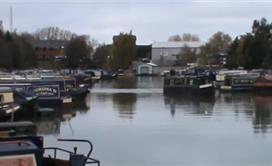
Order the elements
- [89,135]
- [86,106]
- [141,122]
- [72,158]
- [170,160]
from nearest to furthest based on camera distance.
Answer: [72,158]
[170,160]
[89,135]
[141,122]
[86,106]

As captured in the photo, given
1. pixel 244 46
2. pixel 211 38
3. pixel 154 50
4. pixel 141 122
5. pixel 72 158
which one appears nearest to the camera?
pixel 72 158

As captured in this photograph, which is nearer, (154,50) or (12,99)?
(12,99)

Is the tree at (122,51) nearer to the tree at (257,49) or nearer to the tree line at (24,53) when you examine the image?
the tree line at (24,53)

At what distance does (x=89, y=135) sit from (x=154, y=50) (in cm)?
14621

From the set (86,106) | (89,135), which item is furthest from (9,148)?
(86,106)

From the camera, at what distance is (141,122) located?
2981cm

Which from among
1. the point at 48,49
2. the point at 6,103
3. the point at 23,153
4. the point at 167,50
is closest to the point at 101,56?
the point at 48,49

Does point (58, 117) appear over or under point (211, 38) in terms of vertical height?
under

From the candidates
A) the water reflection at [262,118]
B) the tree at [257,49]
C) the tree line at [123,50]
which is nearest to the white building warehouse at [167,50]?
the tree line at [123,50]

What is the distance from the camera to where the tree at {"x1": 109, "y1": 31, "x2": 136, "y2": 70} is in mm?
129875

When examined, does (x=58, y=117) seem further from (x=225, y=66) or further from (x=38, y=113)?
(x=225, y=66)

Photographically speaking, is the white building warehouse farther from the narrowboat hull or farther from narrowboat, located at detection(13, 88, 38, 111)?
narrowboat, located at detection(13, 88, 38, 111)

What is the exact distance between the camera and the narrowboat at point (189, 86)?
5555cm

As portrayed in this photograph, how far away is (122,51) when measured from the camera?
131m
